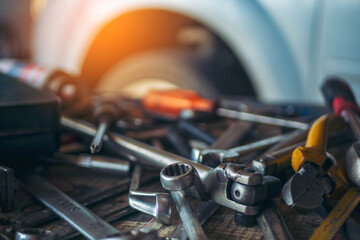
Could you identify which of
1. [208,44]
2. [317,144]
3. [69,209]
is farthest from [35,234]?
[208,44]

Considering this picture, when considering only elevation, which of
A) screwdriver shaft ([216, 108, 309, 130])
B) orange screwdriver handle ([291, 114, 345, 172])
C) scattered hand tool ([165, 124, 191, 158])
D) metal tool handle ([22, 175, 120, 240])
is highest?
orange screwdriver handle ([291, 114, 345, 172])

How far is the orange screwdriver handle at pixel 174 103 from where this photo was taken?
42.1 inches

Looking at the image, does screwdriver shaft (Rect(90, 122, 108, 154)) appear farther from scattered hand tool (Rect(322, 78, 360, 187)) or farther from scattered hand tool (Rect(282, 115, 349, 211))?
scattered hand tool (Rect(322, 78, 360, 187))

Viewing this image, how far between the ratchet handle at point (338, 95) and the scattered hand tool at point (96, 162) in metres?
0.48

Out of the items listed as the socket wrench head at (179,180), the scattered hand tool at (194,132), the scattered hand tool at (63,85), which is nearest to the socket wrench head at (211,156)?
the socket wrench head at (179,180)

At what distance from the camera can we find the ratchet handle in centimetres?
85

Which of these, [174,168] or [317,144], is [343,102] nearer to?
[317,144]

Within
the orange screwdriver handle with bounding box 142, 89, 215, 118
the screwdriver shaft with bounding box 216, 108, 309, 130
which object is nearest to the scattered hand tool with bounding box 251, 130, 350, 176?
the screwdriver shaft with bounding box 216, 108, 309, 130

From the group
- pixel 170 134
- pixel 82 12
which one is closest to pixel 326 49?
pixel 170 134

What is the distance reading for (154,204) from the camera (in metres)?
0.59

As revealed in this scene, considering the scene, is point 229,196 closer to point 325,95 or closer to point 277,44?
point 325,95

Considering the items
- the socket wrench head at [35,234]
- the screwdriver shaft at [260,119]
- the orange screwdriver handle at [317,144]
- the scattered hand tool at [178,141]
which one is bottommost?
the screwdriver shaft at [260,119]

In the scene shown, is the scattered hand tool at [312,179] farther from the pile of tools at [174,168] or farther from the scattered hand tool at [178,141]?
the scattered hand tool at [178,141]

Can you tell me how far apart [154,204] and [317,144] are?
11.4 inches
